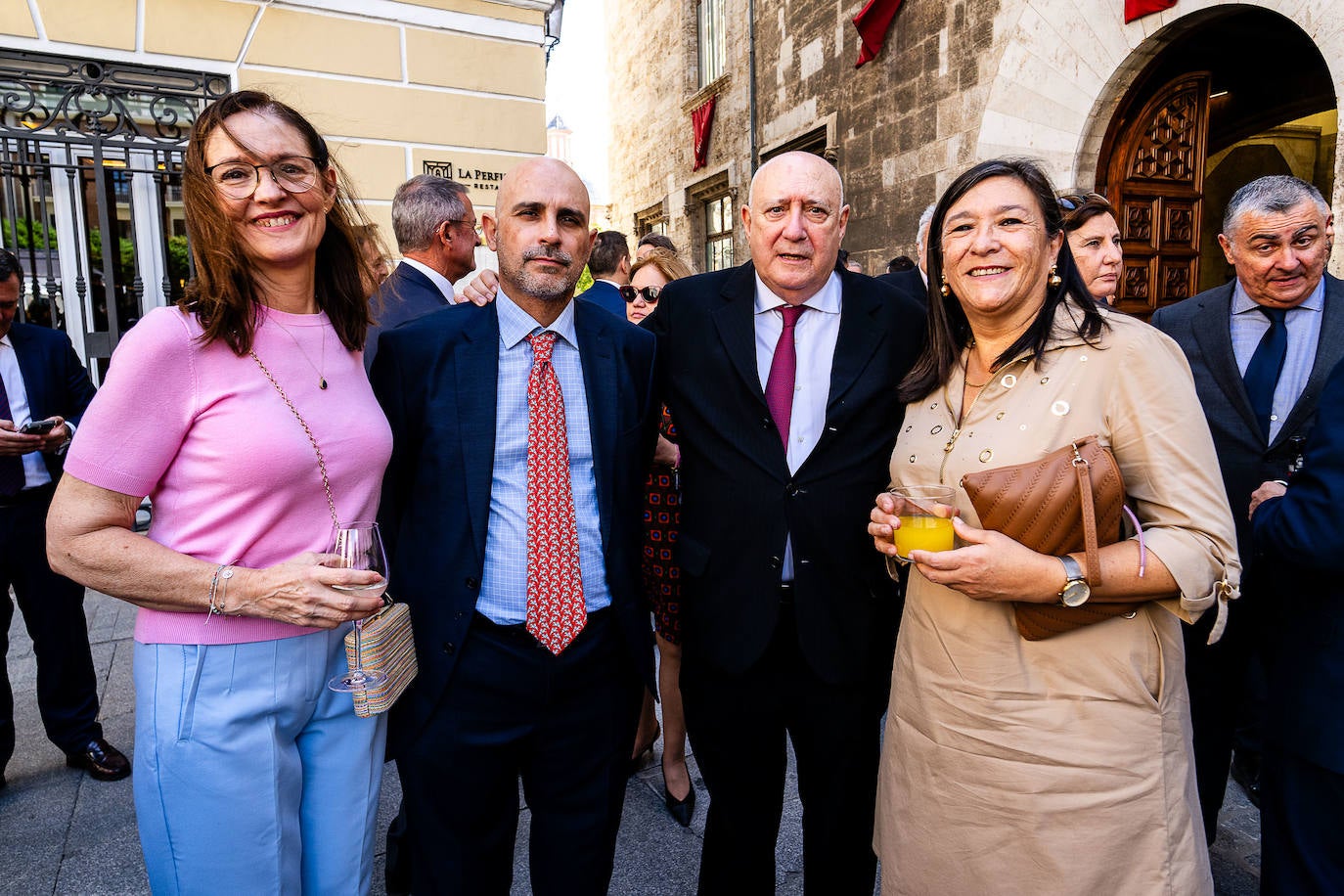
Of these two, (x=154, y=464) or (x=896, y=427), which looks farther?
(x=896, y=427)

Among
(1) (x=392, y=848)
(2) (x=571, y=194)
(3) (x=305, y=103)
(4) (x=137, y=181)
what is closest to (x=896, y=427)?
(2) (x=571, y=194)

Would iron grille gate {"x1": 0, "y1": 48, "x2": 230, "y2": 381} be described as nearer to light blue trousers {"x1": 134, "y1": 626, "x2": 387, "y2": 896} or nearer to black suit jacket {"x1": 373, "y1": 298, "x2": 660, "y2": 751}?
black suit jacket {"x1": 373, "y1": 298, "x2": 660, "y2": 751}

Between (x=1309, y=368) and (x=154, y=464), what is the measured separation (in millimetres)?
3536

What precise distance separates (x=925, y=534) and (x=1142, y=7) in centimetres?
607

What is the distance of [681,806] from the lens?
3020mm

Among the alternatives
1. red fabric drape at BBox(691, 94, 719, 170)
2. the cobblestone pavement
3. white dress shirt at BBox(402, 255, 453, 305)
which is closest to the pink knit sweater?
the cobblestone pavement

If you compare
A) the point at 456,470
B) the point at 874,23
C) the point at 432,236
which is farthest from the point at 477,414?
the point at 874,23

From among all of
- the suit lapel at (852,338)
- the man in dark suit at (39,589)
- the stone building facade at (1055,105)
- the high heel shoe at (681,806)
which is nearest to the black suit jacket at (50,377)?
the man in dark suit at (39,589)

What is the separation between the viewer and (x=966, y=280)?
1.79m

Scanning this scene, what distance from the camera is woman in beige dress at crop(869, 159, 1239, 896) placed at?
1.54m

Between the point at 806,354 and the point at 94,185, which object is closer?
the point at 806,354

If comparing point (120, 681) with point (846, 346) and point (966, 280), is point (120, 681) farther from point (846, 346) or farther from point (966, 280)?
point (966, 280)

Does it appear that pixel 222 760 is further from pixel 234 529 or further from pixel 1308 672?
pixel 1308 672

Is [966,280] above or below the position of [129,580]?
above
